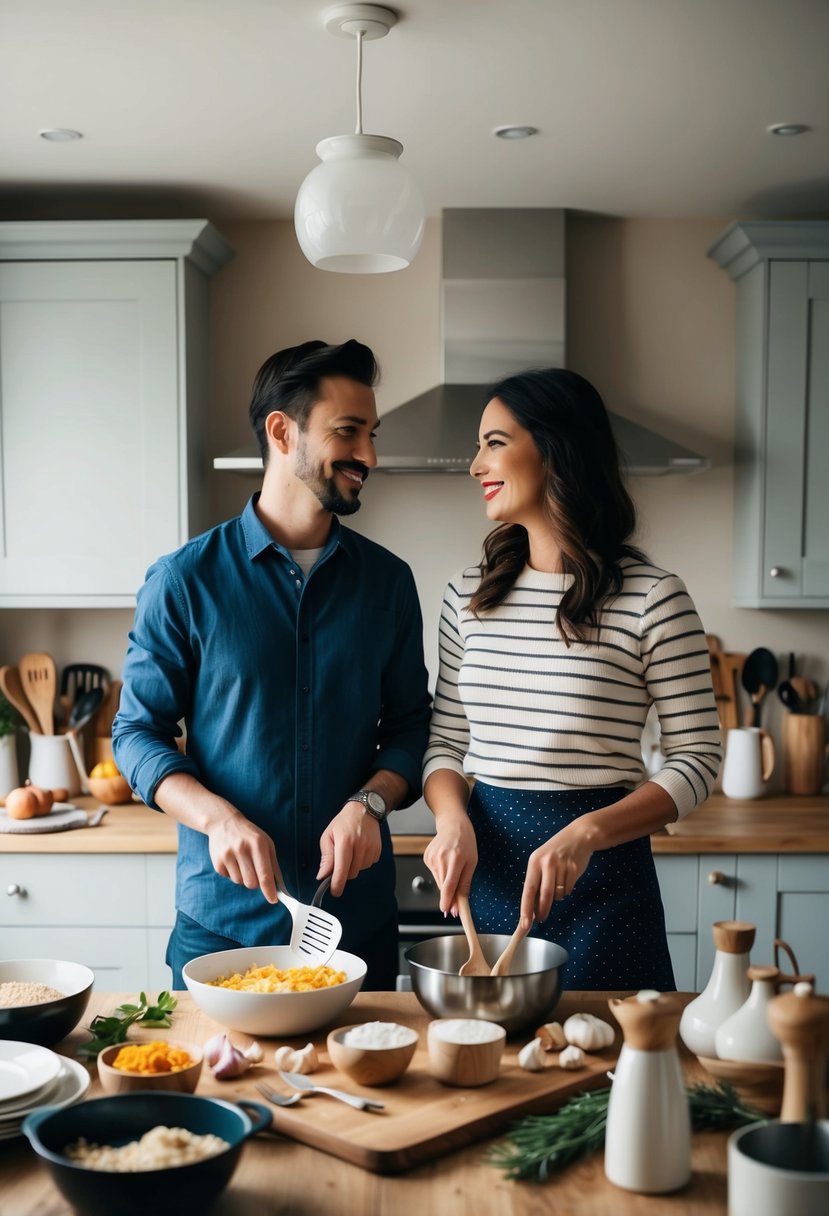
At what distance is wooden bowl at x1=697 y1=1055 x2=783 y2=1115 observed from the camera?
1.24m

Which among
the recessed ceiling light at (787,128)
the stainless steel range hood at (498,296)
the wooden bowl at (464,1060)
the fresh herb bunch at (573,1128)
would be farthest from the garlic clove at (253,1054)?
the recessed ceiling light at (787,128)

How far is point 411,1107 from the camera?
1.25 meters

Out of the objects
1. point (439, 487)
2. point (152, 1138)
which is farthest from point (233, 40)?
point (152, 1138)

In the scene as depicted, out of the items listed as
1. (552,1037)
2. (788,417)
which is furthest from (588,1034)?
(788,417)

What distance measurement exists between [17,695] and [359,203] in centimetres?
219

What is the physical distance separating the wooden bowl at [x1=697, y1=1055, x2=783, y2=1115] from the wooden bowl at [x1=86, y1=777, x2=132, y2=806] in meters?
2.24

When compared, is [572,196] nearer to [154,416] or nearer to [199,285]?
[199,285]

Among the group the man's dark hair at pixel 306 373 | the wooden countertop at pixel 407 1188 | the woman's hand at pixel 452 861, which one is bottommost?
the wooden countertop at pixel 407 1188

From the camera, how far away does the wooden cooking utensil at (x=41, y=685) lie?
3426mm

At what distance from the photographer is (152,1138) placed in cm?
107

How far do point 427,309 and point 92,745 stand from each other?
5.32 ft

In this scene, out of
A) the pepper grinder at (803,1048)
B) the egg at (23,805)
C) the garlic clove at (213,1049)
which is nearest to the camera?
the pepper grinder at (803,1048)

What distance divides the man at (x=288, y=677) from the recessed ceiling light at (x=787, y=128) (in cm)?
130

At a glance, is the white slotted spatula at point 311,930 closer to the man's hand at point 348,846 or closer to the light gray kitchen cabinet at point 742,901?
the man's hand at point 348,846
